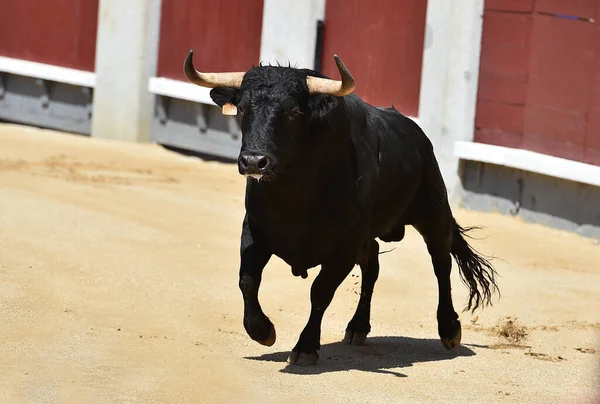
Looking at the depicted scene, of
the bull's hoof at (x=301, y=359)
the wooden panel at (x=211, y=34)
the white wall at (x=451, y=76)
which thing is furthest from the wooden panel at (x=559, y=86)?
the bull's hoof at (x=301, y=359)

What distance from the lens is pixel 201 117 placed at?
46.8 feet

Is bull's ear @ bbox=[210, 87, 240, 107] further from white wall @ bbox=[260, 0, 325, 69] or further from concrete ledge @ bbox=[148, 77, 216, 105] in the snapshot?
concrete ledge @ bbox=[148, 77, 216, 105]

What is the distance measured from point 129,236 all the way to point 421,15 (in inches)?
162

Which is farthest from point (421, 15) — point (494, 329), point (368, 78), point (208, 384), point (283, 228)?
point (208, 384)

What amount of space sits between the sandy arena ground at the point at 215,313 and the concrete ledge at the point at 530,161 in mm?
473

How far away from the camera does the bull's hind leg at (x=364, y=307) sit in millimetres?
6840

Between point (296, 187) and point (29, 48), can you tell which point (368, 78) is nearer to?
point (29, 48)

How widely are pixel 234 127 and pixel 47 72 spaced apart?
9.24ft

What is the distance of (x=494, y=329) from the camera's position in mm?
7641

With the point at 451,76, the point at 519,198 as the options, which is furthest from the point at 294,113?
the point at 451,76

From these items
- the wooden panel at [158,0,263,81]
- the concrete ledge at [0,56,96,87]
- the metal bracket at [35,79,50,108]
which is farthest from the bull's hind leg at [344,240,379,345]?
the metal bracket at [35,79,50,108]

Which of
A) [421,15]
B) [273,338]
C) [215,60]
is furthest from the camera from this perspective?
[215,60]

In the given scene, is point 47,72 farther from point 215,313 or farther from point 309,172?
point 309,172

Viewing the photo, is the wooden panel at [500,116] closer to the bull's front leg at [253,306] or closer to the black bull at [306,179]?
the black bull at [306,179]
